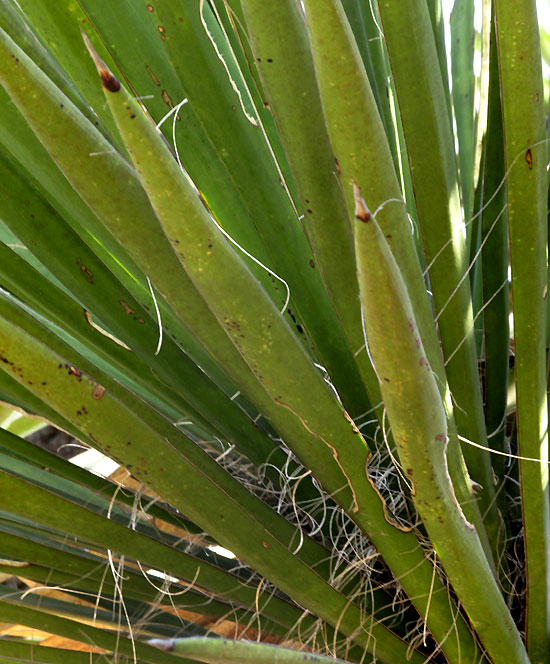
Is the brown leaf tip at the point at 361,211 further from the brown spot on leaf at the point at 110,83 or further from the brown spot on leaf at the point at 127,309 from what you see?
the brown spot on leaf at the point at 127,309

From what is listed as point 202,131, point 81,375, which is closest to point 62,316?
point 202,131

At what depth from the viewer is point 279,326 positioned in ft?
1.32

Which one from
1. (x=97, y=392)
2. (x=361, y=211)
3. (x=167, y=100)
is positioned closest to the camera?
(x=361, y=211)

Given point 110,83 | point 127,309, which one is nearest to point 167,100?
point 127,309

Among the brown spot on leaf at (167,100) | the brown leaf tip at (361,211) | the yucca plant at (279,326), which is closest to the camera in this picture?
the brown leaf tip at (361,211)

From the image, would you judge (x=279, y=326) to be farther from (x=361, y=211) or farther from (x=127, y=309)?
(x=127, y=309)

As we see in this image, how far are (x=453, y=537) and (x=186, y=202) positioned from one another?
26 centimetres

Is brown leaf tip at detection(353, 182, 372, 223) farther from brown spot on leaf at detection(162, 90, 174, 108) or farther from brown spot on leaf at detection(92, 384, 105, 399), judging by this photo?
brown spot on leaf at detection(162, 90, 174, 108)

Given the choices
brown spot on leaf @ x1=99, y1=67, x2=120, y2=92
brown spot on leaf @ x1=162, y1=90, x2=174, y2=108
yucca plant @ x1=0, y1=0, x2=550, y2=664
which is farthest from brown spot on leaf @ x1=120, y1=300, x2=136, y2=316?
brown spot on leaf @ x1=99, y1=67, x2=120, y2=92

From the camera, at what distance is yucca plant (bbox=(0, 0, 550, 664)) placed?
0.38 metres

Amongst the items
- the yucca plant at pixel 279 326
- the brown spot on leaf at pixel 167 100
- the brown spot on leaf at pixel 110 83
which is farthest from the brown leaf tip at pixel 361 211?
the brown spot on leaf at pixel 167 100

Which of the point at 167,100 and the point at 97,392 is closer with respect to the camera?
the point at 97,392

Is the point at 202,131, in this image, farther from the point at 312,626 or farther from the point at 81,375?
the point at 312,626

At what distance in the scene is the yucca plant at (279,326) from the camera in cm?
38
